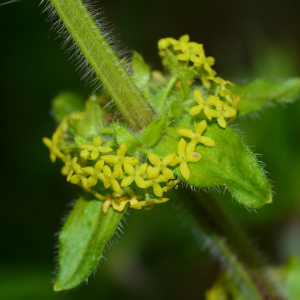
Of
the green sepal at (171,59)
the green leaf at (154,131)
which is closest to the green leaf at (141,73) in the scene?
the green sepal at (171,59)

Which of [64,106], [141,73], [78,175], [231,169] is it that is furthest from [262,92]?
[64,106]

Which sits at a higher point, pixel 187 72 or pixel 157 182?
pixel 187 72

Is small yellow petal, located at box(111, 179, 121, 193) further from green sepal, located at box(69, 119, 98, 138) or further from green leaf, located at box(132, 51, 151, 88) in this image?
green leaf, located at box(132, 51, 151, 88)

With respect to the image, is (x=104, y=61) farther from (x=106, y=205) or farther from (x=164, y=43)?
(x=106, y=205)

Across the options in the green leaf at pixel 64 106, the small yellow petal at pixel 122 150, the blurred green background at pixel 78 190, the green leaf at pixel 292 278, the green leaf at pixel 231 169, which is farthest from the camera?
the blurred green background at pixel 78 190

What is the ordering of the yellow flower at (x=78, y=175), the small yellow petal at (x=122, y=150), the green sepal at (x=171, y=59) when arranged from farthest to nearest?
the green sepal at (x=171, y=59), the yellow flower at (x=78, y=175), the small yellow petal at (x=122, y=150)

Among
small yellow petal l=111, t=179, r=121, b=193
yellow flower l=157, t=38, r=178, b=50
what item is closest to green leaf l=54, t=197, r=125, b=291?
small yellow petal l=111, t=179, r=121, b=193

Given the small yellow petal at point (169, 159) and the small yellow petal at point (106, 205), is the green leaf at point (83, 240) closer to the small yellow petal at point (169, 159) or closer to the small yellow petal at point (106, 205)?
the small yellow petal at point (106, 205)
